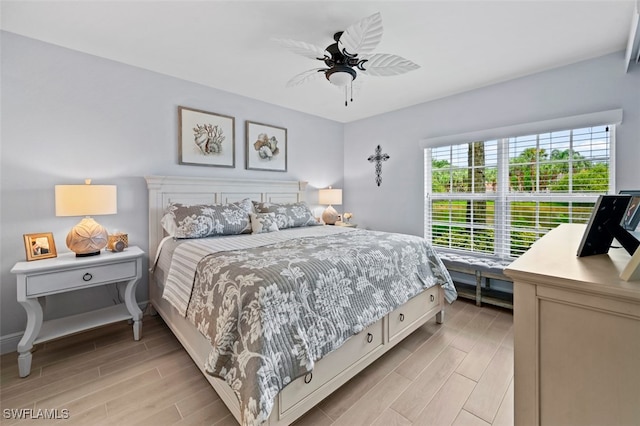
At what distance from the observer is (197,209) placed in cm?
265

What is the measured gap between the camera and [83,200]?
2123 mm

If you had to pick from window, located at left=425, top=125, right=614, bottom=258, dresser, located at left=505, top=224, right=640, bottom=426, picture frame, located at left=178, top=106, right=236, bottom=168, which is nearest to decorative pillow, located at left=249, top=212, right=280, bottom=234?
picture frame, located at left=178, top=106, right=236, bottom=168

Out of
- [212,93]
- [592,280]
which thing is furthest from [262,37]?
[592,280]

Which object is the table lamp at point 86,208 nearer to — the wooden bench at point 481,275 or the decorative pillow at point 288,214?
the decorative pillow at point 288,214

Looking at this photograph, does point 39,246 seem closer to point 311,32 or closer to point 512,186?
point 311,32

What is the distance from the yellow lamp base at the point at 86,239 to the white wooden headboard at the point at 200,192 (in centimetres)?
54

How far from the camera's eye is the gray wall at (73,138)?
2.17m

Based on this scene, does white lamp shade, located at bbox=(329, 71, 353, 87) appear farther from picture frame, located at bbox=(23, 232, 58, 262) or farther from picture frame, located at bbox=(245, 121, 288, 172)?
picture frame, located at bbox=(23, 232, 58, 262)

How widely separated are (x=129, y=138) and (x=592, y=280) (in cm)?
336

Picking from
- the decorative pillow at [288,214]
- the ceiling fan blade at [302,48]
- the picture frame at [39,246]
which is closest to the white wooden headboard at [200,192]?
the decorative pillow at [288,214]

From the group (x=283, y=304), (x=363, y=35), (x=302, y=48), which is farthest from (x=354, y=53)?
(x=283, y=304)

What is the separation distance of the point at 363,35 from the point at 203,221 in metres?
2.00

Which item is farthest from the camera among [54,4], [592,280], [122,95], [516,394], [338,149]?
[338,149]

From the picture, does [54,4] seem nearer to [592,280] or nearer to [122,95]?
[122,95]
